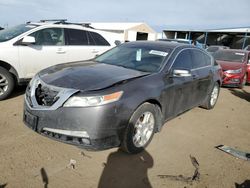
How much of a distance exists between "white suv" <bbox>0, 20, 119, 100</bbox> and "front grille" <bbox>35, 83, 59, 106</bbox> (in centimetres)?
240

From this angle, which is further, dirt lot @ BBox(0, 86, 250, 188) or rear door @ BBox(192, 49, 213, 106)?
rear door @ BBox(192, 49, 213, 106)

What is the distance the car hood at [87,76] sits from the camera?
313cm

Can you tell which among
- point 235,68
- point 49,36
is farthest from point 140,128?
point 235,68

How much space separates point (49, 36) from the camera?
6.08 m

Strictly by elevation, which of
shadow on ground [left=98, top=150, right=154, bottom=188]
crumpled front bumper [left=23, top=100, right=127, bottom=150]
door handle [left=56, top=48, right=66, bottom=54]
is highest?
door handle [left=56, top=48, right=66, bottom=54]

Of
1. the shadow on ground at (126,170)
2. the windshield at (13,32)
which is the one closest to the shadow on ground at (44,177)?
the shadow on ground at (126,170)

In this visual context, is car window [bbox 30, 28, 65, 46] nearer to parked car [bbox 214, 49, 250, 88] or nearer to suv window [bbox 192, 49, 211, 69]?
suv window [bbox 192, 49, 211, 69]

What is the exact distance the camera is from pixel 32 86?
3555 mm

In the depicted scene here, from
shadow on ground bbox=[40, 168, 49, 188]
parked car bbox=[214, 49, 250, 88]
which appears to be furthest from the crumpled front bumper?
parked car bbox=[214, 49, 250, 88]

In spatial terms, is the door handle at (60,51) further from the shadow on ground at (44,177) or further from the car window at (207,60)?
the shadow on ground at (44,177)

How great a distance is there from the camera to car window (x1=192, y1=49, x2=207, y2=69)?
4.86 m

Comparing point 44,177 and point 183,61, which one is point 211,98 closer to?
point 183,61

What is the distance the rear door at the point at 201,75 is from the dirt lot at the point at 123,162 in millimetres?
782

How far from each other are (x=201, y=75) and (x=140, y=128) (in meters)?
2.12
